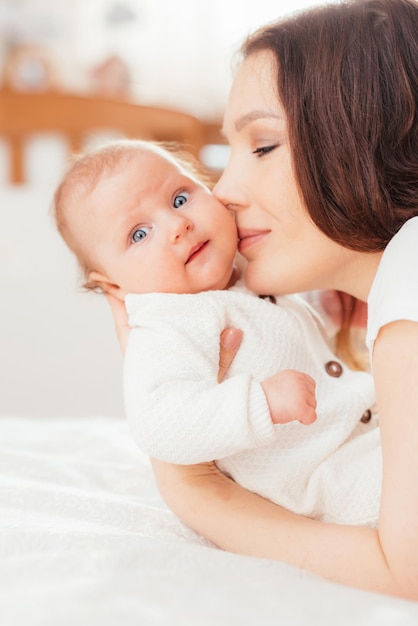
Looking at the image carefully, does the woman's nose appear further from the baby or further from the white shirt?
the white shirt

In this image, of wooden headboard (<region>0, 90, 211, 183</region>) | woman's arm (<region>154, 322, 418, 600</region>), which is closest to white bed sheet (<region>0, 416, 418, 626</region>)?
woman's arm (<region>154, 322, 418, 600</region>)

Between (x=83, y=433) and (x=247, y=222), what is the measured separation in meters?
0.49

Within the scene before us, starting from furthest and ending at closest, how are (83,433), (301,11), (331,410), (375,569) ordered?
(83,433), (301,11), (331,410), (375,569)

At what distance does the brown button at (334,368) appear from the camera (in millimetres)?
1109

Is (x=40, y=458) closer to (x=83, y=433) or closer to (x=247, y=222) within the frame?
(x=83, y=433)

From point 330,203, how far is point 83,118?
1933 millimetres

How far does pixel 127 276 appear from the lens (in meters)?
1.12

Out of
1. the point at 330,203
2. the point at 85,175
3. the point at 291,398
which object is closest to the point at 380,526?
the point at 291,398

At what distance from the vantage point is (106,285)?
1199 millimetres

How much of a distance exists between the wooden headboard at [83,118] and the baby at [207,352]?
161 cm

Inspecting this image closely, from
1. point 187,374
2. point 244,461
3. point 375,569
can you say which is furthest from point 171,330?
point 375,569

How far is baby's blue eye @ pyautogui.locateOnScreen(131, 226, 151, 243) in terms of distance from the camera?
3.71ft

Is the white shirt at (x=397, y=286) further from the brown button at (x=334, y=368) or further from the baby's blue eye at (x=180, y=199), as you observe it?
the baby's blue eye at (x=180, y=199)

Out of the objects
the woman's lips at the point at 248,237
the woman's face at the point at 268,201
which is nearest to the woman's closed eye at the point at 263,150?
the woman's face at the point at 268,201
